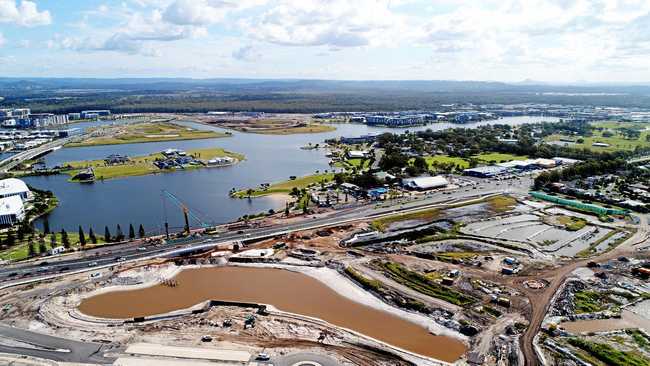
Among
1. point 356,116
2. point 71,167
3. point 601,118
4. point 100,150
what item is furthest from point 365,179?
point 601,118

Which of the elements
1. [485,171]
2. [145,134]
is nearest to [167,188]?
[485,171]

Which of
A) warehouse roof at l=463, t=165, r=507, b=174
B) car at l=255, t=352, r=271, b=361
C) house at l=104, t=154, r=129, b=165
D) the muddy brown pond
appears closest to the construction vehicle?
the muddy brown pond

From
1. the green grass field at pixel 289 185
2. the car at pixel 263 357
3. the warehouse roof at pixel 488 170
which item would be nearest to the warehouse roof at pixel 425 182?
the warehouse roof at pixel 488 170

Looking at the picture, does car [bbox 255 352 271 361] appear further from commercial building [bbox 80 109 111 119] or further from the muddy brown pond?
commercial building [bbox 80 109 111 119]

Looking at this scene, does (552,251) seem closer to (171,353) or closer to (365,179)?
(365,179)

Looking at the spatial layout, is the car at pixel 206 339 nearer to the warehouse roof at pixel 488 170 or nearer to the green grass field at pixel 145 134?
the warehouse roof at pixel 488 170

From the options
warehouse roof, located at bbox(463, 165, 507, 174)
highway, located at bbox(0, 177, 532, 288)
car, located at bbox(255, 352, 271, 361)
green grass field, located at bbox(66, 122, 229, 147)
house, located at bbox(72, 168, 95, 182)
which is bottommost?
car, located at bbox(255, 352, 271, 361)
